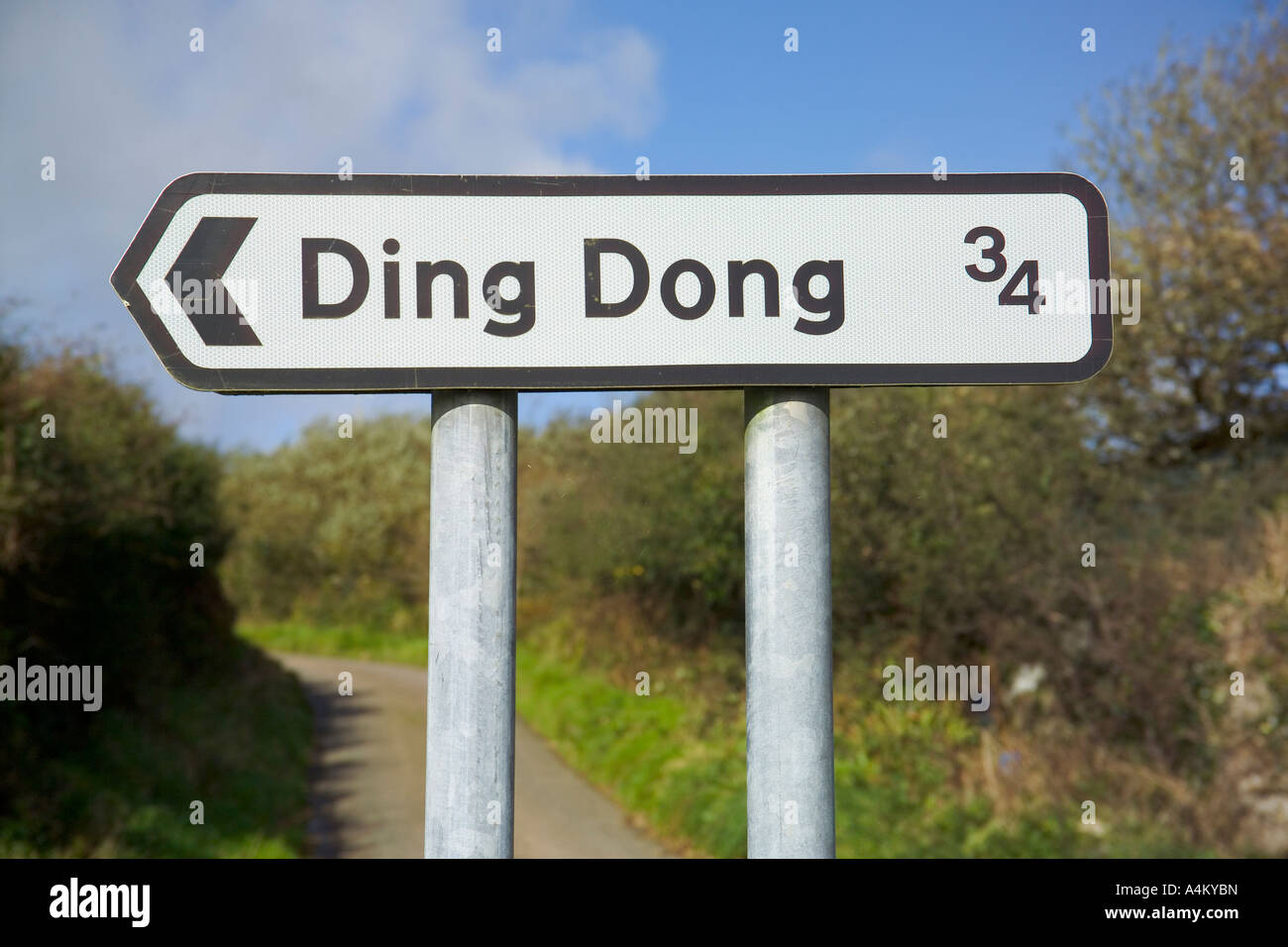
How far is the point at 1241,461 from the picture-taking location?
9.55m

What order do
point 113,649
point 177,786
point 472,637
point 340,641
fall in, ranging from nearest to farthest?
point 472,637 < point 177,786 < point 113,649 < point 340,641

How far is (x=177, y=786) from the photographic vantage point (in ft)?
26.7

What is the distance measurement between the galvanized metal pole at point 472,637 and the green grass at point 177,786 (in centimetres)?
587

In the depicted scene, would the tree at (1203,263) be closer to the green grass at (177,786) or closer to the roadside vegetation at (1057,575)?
the roadside vegetation at (1057,575)

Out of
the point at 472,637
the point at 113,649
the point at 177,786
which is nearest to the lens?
the point at 472,637

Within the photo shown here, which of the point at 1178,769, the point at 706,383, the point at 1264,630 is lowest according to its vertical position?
the point at 1178,769

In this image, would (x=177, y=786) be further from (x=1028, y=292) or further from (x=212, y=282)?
(x=1028, y=292)

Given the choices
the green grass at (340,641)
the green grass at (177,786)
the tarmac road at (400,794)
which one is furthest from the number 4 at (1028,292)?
the green grass at (340,641)

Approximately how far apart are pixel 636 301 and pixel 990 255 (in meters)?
0.63

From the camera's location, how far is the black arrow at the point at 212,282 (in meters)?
1.54

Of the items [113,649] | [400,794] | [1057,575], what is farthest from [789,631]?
[400,794]
